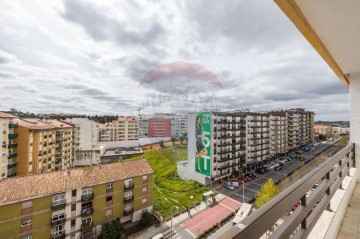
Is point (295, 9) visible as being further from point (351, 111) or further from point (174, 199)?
point (174, 199)

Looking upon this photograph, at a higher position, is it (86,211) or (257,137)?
(257,137)

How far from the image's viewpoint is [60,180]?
11922 millimetres

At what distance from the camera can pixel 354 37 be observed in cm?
201

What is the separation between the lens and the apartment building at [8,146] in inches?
701

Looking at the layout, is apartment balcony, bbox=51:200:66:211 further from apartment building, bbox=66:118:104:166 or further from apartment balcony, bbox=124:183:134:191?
apartment building, bbox=66:118:104:166

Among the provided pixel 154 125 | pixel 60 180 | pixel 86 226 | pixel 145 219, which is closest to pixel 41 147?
pixel 60 180

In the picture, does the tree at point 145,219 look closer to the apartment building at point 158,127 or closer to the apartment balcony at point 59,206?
the apartment balcony at point 59,206

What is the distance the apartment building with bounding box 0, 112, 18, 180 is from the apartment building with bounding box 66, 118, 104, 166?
41.5 feet

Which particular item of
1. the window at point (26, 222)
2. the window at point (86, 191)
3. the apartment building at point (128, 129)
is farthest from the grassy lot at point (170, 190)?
the apartment building at point (128, 129)

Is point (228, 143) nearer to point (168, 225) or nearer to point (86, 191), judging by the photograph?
point (168, 225)

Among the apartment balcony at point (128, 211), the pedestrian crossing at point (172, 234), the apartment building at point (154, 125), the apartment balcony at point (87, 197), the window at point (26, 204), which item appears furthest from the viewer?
the apartment building at point (154, 125)

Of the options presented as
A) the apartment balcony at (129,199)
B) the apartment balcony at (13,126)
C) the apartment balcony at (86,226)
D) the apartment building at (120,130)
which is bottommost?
the apartment balcony at (86,226)

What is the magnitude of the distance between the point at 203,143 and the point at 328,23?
20.3m

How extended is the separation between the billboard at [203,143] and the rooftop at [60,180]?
26.1 feet
